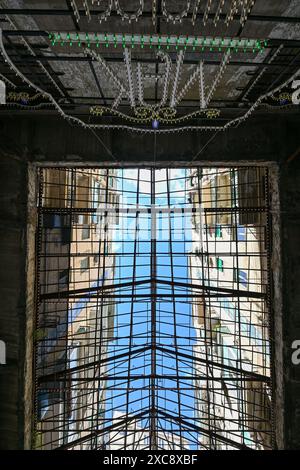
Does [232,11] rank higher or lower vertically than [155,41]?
higher

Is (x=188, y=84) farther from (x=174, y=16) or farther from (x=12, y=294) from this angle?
(x=12, y=294)

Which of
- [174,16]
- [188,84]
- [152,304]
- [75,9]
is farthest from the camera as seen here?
[152,304]

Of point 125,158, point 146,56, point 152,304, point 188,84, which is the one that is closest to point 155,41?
point 146,56

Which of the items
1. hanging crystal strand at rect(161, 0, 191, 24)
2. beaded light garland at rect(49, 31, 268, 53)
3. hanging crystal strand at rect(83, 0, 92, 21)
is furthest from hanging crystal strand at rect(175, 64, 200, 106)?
hanging crystal strand at rect(83, 0, 92, 21)

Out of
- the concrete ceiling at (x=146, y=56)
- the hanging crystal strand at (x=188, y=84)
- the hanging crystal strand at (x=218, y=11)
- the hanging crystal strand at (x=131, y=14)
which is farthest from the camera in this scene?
the hanging crystal strand at (x=188, y=84)

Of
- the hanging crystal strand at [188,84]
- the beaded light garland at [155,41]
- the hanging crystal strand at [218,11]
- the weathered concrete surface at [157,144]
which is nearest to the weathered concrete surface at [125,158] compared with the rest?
the weathered concrete surface at [157,144]

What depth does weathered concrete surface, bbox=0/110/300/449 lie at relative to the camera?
8.07 m

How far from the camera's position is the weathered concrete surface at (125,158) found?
8.07 m

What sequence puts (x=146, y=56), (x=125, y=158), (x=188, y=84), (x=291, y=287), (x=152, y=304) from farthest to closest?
(x=152, y=304) < (x=291, y=287) < (x=125, y=158) < (x=188, y=84) < (x=146, y=56)

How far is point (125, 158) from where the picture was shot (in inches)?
320

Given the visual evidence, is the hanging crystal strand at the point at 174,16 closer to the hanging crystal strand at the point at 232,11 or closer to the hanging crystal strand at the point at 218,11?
the hanging crystal strand at the point at 218,11

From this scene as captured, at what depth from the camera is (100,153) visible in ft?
26.6

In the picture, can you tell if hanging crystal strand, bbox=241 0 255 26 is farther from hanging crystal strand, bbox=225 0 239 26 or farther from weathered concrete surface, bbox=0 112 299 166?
weathered concrete surface, bbox=0 112 299 166

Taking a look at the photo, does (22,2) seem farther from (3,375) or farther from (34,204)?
(3,375)
